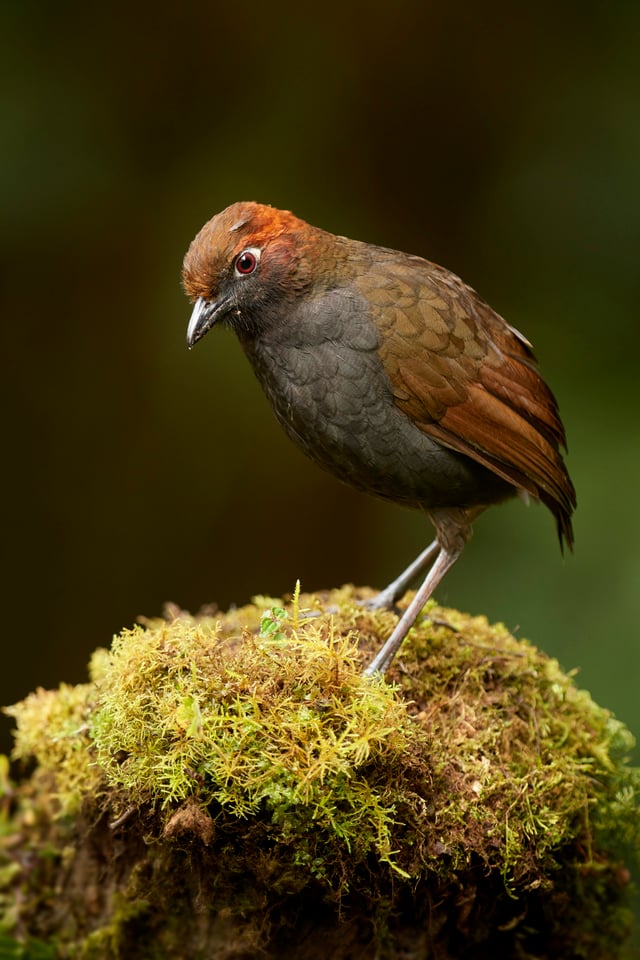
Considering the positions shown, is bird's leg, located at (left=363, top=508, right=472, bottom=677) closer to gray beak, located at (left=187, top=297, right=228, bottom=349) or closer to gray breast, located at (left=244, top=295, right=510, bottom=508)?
gray breast, located at (left=244, top=295, right=510, bottom=508)

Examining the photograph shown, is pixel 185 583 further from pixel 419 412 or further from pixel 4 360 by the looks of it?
pixel 419 412

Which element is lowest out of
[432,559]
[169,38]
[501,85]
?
[432,559]

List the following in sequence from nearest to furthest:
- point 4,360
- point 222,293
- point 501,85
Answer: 1. point 222,293
2. point 501,85
3. point 4,360

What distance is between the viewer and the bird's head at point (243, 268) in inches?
124

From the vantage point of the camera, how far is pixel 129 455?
6.28 meters

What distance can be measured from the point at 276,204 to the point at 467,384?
2889 mm

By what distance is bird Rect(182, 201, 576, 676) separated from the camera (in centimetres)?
318

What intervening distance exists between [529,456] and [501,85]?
3251mm

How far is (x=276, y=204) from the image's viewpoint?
5.79 m

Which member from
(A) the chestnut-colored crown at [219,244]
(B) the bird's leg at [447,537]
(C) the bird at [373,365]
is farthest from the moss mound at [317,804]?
(A) the chestnut-colored crown at [219,244]

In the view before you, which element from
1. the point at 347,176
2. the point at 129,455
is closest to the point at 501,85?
the point at 347,176

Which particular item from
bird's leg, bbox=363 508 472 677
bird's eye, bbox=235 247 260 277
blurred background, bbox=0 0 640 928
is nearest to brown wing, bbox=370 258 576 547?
bird's leg, bbox=363 508 472 677

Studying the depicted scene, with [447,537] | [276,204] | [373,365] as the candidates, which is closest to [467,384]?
[373,365]

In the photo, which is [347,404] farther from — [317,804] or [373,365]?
[317,804]
